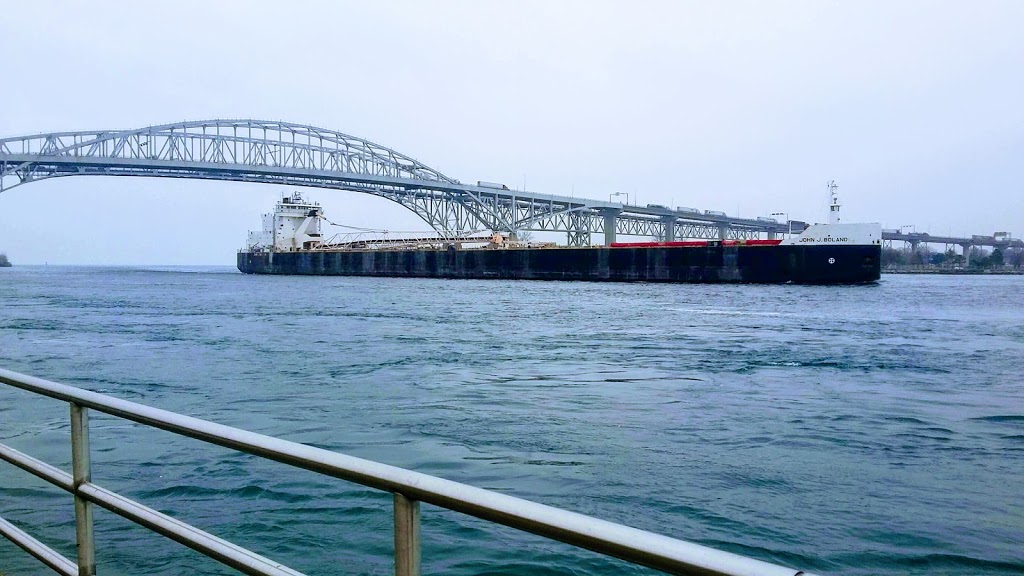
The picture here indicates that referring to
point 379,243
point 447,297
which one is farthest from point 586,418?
point 379,243

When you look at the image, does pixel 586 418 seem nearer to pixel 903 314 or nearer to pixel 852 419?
pixel 852 419

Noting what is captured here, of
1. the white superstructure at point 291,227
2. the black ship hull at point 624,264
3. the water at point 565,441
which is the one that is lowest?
the water at point 565,441

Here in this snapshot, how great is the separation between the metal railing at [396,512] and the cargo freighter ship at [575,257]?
4025 cm

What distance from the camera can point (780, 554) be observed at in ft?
14.9

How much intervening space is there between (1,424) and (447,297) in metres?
24.1

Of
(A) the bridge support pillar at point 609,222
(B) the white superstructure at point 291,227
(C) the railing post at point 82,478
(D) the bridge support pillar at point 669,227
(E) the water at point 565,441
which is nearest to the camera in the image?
(C) the railing post at point 82,478

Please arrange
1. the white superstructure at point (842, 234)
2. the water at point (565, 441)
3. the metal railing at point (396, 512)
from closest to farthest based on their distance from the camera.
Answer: the metal railing at point (396, 512) < the water at point (565, 441) < the white superstructure at point (842, 234)

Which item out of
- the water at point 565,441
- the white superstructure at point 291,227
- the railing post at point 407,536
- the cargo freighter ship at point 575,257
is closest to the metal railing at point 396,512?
the railing post at point 407,536

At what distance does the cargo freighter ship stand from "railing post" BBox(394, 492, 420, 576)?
40.6 meters

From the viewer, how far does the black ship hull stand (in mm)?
39438

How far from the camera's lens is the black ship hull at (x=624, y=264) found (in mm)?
39438

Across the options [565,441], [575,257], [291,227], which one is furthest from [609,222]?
[565,441]

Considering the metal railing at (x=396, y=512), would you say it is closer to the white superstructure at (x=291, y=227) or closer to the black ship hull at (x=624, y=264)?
the black ship hull at (x=624, y=264)

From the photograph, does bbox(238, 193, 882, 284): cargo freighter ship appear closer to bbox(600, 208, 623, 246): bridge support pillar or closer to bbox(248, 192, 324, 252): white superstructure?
bbox(248, 192, 324, 252): white superstructure
